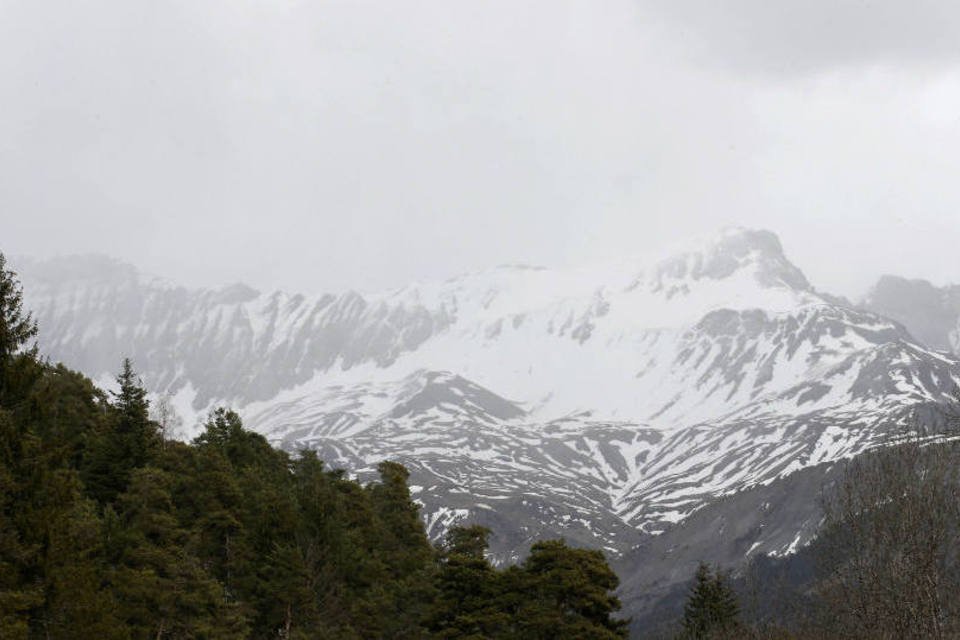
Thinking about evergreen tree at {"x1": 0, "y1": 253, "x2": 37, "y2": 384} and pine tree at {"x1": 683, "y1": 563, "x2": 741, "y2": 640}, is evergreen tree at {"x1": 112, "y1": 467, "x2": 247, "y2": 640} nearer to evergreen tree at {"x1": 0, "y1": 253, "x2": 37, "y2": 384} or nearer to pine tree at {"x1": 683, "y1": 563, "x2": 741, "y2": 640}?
evergreen tree at {"x1": 0, "y1": 253, "x2": 37, "y2": 384}

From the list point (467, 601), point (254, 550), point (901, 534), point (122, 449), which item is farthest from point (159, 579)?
point (901, 534)

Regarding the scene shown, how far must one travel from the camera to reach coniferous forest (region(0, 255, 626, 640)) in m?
37.8

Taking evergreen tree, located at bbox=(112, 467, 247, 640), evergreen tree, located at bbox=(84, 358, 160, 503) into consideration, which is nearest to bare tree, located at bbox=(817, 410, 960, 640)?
evergreen tree, located at bbox=(112, 467, 247, 640)

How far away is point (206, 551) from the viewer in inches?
2714

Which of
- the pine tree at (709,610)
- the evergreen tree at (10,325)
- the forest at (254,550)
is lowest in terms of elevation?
the pine tree at (709,610)

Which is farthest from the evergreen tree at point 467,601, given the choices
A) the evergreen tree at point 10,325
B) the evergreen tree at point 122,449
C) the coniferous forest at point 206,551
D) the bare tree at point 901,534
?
the evergreen tree at point 10,325

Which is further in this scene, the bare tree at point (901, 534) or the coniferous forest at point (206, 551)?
the bare tree at point (901, 534)

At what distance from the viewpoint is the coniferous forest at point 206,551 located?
1487 inches

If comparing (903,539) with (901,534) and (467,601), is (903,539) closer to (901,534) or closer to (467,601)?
(901,534)

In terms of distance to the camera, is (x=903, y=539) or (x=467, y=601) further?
(x=467, y=601)

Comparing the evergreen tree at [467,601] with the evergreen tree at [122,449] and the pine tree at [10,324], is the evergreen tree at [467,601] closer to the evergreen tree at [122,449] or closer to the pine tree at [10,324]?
the evergreen tree at [122,449]

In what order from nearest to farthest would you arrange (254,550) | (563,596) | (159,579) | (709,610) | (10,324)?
1. (10,324)
2. (159,579)
3. (563,596)
4. (254,550)
5. (709,610)

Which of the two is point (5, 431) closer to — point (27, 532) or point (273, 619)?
point (27, 532)

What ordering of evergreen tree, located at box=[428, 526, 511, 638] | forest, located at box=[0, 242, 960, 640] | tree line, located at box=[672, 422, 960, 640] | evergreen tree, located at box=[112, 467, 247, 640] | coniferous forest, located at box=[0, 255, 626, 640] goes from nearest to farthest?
coniferous forest, located at box=[0, 255, 626, 640]
forest, located at box=[0, 242, 960, 640]
evergreen tree, located at box=[112, 467, 247, 640]
tree line, located at box=[672, 422, 960, 640]
evergreen tree, located at box=[428, 526, 511, 638]
